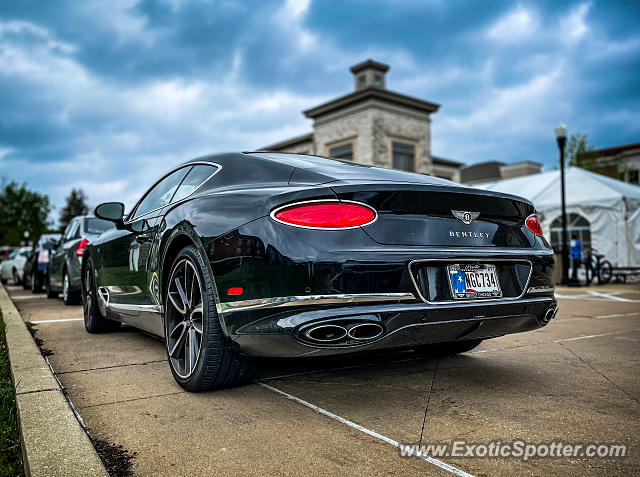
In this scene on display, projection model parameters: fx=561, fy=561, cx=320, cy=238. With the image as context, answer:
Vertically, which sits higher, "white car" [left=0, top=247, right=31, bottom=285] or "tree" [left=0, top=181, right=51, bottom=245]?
"tree" [left=0, top=181, right=51, bottom=245]

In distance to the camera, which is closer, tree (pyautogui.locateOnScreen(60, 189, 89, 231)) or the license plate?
the license plate

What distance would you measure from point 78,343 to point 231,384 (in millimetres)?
2345

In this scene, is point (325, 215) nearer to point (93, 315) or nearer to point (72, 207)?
point (93, 315)

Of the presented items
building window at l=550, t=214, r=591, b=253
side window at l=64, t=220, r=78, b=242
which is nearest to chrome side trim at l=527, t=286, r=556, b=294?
side window at l=64, t=220, r=78, b=242

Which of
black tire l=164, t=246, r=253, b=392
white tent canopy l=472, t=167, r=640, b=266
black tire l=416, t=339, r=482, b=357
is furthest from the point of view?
white tent canopy l=472, t=167, r=640, b=266

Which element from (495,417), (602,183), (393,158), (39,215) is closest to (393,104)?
(393,158)

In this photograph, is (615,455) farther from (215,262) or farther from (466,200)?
(215,262)

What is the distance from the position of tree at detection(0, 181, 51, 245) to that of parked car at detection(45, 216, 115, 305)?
1891 inches

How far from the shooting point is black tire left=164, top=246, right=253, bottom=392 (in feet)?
9.50

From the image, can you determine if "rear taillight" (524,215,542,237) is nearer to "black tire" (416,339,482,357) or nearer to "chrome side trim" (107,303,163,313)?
"black tire" (416,339,482,357)

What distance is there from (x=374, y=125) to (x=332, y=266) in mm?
26879

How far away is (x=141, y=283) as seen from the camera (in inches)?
157

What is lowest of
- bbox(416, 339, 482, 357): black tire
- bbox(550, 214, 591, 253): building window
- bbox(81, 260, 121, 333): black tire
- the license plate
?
bbox(416, 339, 482, 357): black tire

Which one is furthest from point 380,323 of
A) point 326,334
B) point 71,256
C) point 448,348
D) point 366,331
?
point 71,256
